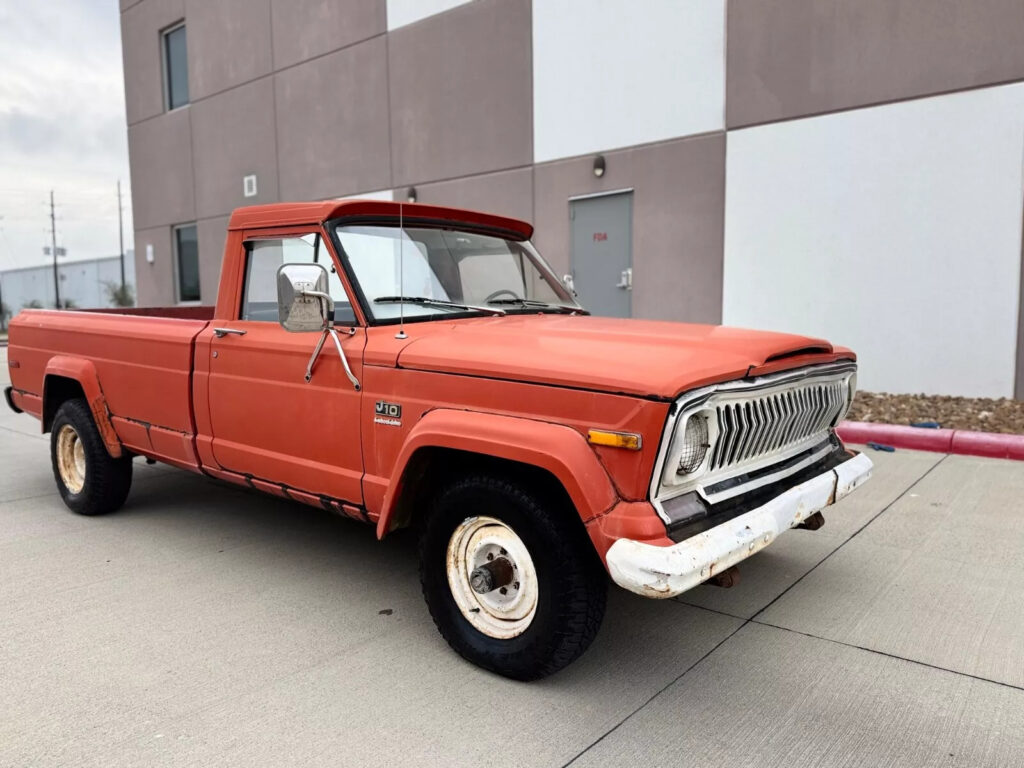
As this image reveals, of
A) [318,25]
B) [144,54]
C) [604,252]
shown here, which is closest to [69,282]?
[144,54]

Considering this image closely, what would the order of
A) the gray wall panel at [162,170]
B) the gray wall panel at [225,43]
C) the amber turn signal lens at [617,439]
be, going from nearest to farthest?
the amber turn signal lens at [617,439] < the gray wall panel at [225,43] < the gray wall panel at [162,170]

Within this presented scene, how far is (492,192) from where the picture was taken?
439 inches

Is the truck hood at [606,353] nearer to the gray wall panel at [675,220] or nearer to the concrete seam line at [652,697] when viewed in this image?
the concrete seam line at [652,697]

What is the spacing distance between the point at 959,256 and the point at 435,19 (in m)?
8.02

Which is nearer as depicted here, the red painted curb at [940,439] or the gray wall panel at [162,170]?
the red painted curb at [940,439]

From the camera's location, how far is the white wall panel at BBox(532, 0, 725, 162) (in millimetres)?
8938

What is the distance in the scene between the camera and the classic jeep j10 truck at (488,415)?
8.56 feet

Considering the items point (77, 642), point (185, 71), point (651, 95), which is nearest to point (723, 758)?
point (77, 642)

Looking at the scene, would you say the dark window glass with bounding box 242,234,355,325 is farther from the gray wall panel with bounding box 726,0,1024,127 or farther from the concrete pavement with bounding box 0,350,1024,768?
the gray wall panel with bounding box 726,0,1024,127

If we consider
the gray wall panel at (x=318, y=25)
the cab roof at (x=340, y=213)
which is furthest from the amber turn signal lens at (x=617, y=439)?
the gray wall panel at (x=318, y=25)

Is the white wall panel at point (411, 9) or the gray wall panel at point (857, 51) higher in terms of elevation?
the white wall panel at point (411, 9)

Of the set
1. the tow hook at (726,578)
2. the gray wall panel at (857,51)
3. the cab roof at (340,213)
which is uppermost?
the gray wall panel at (857,51)

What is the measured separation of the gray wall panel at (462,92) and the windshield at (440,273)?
6800 millimetres

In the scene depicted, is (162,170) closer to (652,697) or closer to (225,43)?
(225,43)
